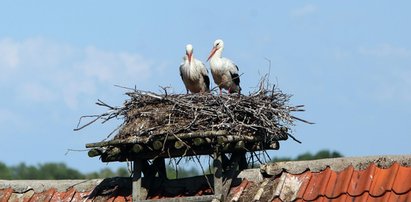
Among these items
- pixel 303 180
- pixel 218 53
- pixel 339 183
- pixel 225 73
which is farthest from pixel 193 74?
pixel 339 183

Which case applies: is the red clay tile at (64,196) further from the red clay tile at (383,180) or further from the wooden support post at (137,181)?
the red clay tile at (383,180)

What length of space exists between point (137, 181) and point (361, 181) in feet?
8.57

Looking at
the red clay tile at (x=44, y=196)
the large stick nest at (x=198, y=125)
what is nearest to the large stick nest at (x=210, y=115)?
the large stick nest at (x=198, y=125)

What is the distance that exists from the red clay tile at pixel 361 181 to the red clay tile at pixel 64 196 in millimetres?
3603

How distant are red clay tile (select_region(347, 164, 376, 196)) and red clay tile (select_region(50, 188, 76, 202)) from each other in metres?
3.60

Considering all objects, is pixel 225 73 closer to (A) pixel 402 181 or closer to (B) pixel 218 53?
(B) pixel 218 53

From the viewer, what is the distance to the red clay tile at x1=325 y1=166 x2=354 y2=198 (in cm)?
1249

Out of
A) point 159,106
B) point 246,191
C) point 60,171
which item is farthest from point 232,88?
point 60,171

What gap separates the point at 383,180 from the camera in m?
12.3

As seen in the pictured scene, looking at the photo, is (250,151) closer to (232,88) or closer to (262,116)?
(262,116)

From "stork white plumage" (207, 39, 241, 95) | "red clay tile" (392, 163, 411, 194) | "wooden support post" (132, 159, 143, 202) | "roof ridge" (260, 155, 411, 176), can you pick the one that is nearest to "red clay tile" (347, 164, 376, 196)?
"roof ridge" (260, 155, 411, 176)

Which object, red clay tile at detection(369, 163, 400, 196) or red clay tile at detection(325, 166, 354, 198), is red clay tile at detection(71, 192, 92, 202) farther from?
red clay tile at detection(369, 163, 400, 196)

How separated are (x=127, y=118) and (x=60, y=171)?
218 ft

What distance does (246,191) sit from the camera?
13.3 m
